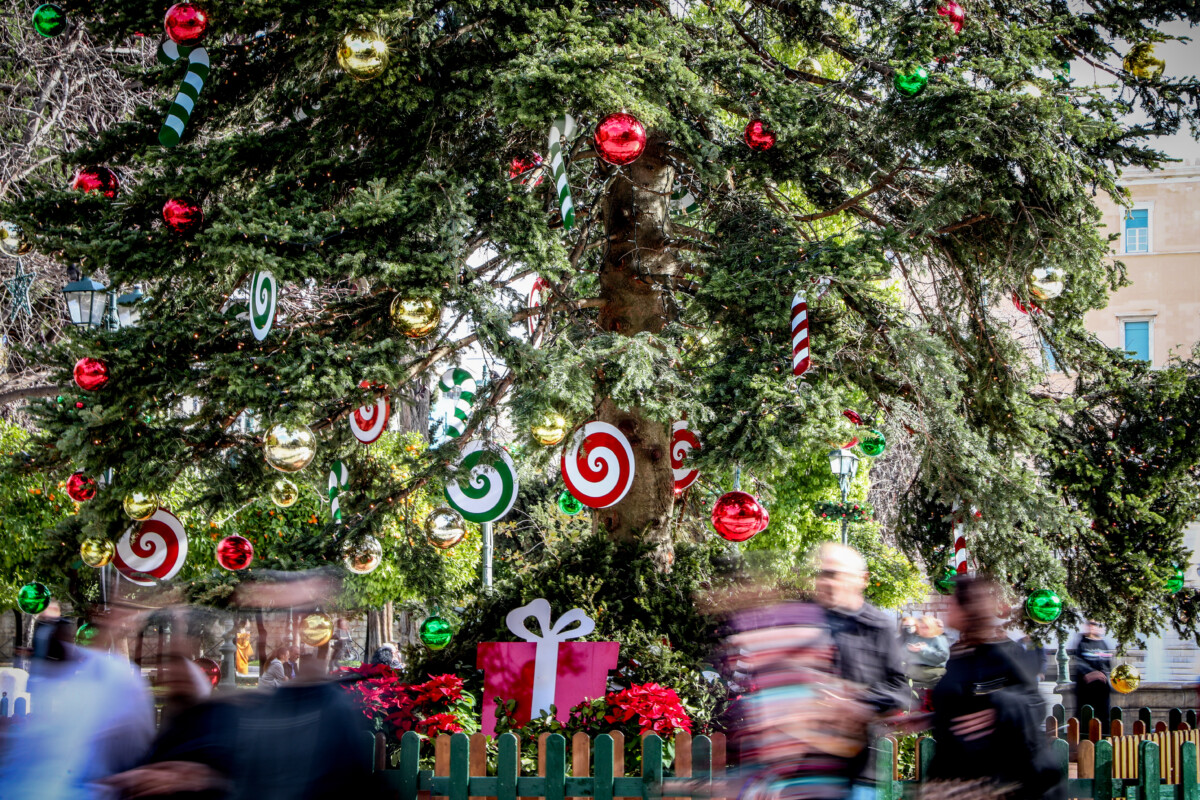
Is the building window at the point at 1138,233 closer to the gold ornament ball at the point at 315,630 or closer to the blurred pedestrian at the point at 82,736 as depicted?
the gold ornament ball at the point at 315,630

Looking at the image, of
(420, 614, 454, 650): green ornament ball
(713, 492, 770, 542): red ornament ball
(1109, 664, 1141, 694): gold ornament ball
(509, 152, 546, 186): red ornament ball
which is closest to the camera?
(713, 492, 770, 542): red ornament ball

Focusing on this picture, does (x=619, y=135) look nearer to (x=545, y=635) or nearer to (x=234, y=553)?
(x=545, y=635)

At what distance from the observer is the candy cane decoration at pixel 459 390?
9641 mm

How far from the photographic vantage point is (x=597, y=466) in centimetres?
833

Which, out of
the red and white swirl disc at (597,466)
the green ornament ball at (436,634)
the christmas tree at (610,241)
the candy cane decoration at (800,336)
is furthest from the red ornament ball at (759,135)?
the green ornament ball at (436,634)

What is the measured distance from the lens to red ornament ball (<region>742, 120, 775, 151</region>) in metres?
7.98

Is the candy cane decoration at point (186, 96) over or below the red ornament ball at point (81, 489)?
over

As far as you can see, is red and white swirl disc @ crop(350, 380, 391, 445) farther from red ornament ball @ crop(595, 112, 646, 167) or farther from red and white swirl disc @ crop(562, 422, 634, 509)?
red ornament ball @ crop(595, 112, 646, 167)

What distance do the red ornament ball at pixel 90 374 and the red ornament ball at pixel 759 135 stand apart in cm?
520

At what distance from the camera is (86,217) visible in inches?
294

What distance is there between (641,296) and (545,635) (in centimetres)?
A: 345

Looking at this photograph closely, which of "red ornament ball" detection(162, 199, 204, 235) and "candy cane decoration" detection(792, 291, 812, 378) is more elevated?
"red ornament ball" detection(162, 199, 204, 235)

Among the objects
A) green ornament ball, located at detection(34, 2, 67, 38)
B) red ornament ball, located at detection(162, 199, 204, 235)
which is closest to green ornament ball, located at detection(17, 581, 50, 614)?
red ornament ball, located at detection(162, 199, 204, 235)

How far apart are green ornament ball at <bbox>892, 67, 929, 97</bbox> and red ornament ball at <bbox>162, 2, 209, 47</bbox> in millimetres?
5085
